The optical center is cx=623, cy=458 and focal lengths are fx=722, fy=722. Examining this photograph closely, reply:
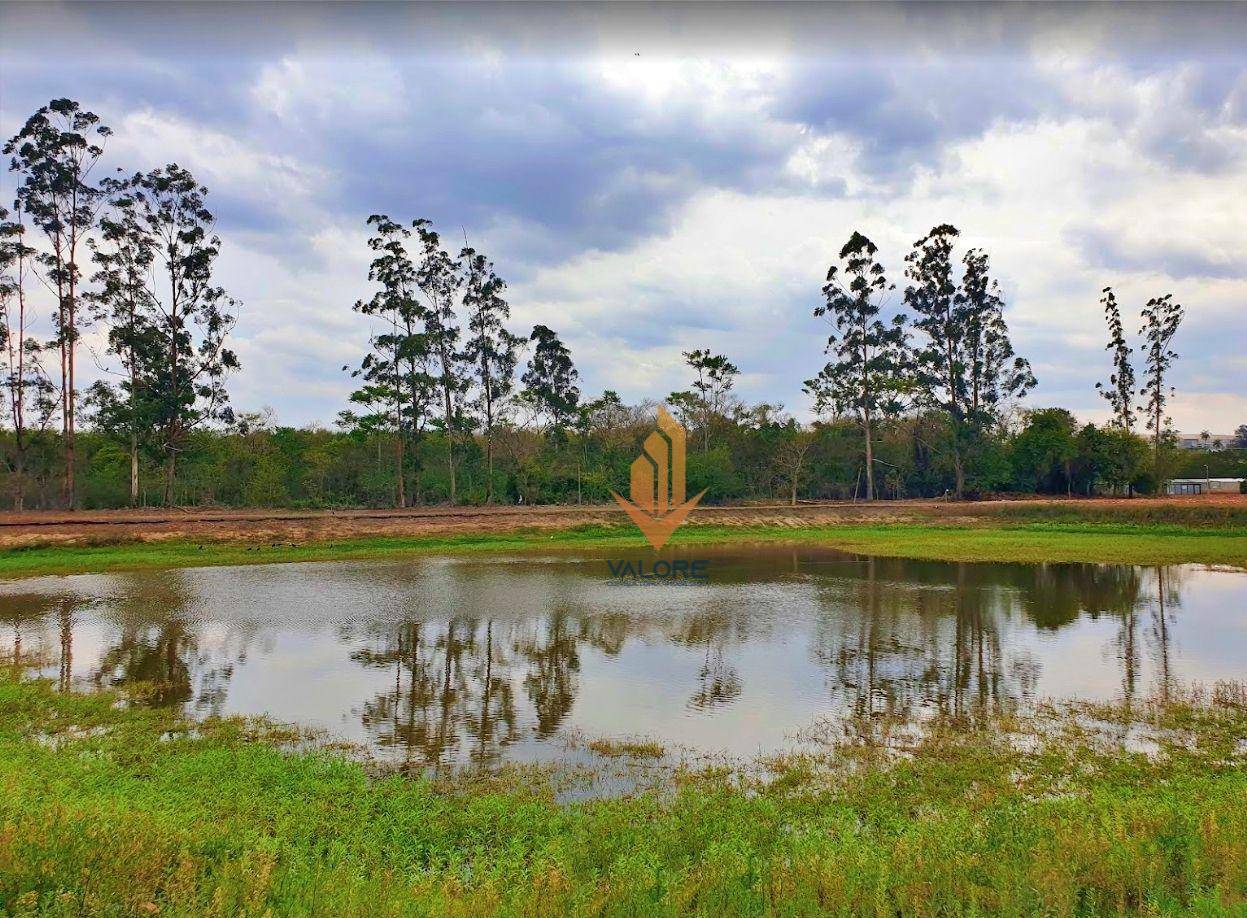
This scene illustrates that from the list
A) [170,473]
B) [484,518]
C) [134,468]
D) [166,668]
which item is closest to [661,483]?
[484,518]

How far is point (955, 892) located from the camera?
5.02 meters

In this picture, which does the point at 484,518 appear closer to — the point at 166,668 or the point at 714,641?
the point at 714,641

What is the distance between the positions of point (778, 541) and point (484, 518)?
1703 centimetres

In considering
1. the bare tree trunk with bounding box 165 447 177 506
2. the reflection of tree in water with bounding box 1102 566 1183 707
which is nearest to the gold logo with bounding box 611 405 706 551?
the reflection of tree in water with bounding box 1102 566 1183 707

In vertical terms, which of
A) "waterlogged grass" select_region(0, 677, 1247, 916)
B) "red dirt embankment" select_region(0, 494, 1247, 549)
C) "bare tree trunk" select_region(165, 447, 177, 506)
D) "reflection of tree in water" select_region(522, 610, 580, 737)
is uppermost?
"bare tree trunk" select_region(165, 447, 177, 506)

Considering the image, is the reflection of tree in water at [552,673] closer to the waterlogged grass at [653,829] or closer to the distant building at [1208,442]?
the waterlogged grass at [653,829]

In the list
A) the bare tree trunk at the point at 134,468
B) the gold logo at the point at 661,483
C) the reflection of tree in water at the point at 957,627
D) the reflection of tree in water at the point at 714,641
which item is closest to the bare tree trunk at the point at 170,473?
A: the bare tree trunk at the point at 134,468

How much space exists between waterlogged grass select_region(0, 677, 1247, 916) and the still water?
1.42 meters

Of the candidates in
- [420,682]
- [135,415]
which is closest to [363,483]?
[135,415]

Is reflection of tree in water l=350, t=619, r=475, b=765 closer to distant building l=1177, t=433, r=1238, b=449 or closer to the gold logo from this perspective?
the gold logo

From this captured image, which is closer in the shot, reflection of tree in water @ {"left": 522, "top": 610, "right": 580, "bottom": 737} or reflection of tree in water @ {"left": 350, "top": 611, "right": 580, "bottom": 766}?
reflection of tree in water @ {"left": 350, "top": 611, "right": 580, "bottom": 766}

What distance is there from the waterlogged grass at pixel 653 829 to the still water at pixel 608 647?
4.65 feet

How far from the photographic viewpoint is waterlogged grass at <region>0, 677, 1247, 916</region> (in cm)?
484

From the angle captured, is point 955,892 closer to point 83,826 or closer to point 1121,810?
point 1121,810
